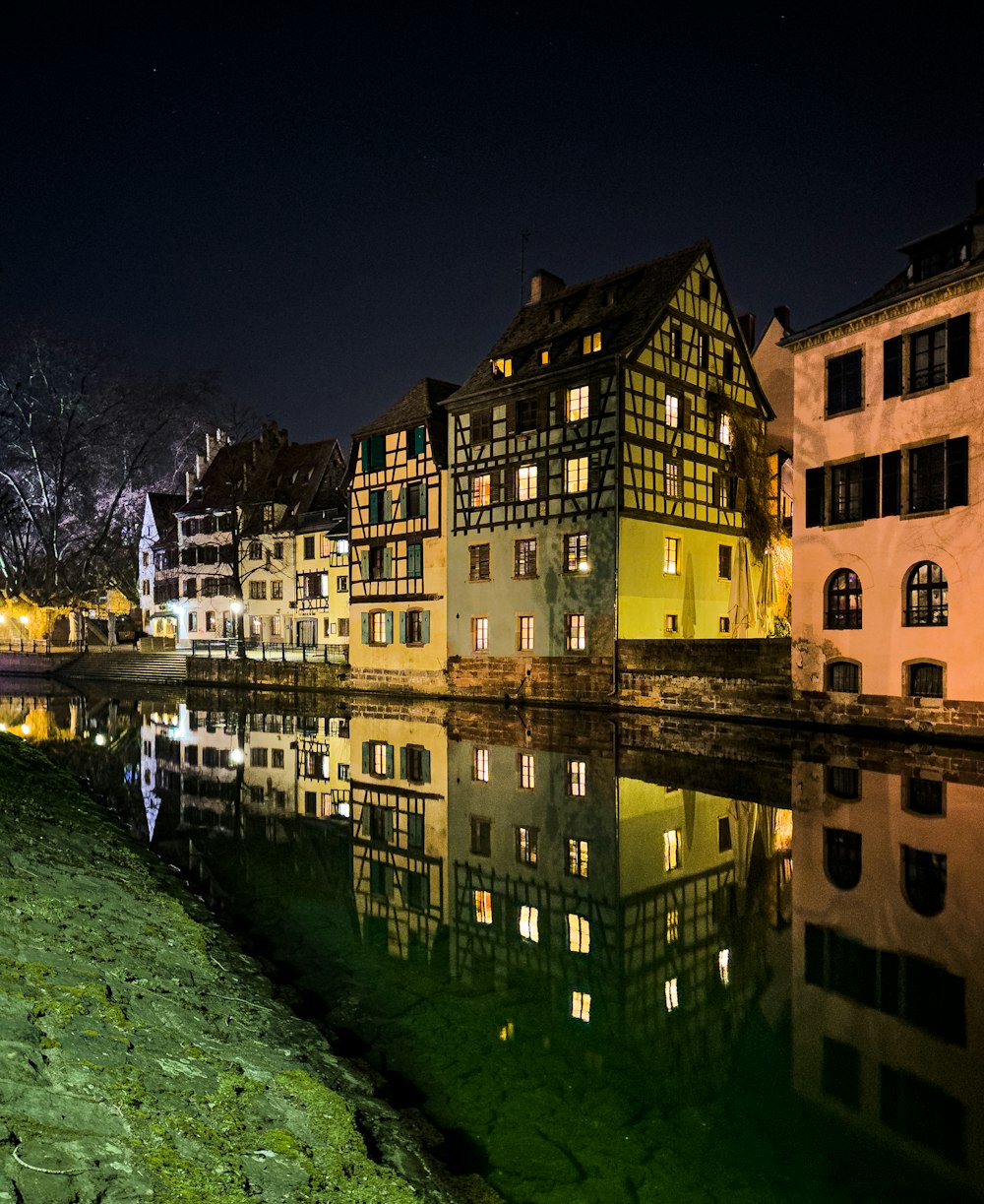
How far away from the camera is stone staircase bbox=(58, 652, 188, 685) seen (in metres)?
45.3

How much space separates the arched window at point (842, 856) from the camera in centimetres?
927

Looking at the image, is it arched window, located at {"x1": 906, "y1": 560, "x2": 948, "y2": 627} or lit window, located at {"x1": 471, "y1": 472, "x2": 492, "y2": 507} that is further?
lit window, located at {"x1": 471, "y1": 472, "x2": 492, "y2": 507}

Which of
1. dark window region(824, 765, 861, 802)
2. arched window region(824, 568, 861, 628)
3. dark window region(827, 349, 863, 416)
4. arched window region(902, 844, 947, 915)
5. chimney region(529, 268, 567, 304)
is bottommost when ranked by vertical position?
dark window region(824, 765, 861, 802)

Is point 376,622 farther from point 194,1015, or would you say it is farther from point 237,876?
point 194,1015

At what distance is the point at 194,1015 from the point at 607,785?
1041 cm

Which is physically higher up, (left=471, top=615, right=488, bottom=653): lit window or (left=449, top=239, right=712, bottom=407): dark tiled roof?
(left=449, top=239, right=712, bottom=407): dark tiled roof

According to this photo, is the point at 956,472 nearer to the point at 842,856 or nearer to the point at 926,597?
the point at 926,597

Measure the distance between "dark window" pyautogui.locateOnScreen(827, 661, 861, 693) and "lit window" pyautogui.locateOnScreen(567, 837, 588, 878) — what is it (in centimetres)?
1400

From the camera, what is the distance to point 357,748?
67.0 feet

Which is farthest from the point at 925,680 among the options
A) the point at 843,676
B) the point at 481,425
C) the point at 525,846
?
the point at 481,425

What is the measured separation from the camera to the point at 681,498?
3111 centimetres

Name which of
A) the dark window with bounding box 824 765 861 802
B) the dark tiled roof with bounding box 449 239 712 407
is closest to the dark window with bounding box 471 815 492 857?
the dark window with bounding box 824 765 861 802

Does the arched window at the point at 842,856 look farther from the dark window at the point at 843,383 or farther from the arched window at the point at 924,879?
the dark window at the point at 843,383

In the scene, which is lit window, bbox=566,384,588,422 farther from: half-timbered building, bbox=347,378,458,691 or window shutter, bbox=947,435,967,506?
window shutter, bbox=947,435,967,506
